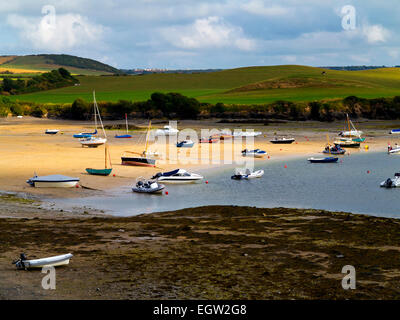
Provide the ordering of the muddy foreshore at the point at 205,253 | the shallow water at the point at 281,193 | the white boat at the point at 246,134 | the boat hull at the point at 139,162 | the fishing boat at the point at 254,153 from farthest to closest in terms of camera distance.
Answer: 1. the white boat at the point at 246,134
2. the fishing boat at the point at 254,153
3. the boat hull at the point at 139,162
4. the shallow water at the point at 281,193
5. the muddy foreshore at the point at 205,253

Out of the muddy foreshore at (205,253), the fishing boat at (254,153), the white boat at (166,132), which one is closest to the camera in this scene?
the muddy foreshore at (205,253)

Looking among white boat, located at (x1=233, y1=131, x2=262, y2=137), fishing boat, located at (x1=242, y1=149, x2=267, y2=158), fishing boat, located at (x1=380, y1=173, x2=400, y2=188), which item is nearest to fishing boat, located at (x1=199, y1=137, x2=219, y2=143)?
white boat, located at (x1=233, y1=131, x2=262, y2=137)

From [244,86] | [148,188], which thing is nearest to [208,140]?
[148,188]

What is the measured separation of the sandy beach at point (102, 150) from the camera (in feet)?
149

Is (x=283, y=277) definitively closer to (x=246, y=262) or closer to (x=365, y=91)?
(x=246, y=262)

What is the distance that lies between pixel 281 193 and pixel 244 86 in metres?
110

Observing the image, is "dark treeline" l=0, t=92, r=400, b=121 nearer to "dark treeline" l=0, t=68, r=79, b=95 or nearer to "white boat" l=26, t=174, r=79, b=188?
"dark treeline" l=0, t=68, r=79, b=95

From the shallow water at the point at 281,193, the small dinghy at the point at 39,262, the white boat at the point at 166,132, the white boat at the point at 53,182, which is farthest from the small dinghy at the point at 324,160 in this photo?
the small dinghy at the point at 39,262

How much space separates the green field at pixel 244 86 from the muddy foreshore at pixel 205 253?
89.6 metres

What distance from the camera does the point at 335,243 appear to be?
24047 mm

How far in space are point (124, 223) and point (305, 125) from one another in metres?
71.9

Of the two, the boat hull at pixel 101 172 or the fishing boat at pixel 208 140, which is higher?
the fishing boat at pixel 208 140

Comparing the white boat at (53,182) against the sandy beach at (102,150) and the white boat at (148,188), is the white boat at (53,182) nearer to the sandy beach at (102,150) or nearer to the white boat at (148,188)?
the sandy beach at (102,150)
